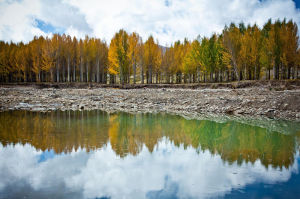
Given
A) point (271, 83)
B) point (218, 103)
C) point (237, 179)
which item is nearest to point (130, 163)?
point (237, 179)

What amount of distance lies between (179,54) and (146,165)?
41892mm

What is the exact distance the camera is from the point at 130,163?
15.0ft

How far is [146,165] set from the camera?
4.49 metres

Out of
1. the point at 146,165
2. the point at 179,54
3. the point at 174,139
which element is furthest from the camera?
the point at 179,54

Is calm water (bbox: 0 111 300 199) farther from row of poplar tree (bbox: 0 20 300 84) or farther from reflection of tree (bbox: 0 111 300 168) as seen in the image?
row of poplar tree (bbox: 0 20 300 84)

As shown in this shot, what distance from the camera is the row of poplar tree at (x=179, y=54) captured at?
3309 centimetres

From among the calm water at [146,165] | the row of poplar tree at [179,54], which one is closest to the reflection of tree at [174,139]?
the calm water at [146,165]

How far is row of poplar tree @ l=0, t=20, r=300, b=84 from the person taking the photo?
33.1 m

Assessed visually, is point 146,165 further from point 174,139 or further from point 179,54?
point 179,54

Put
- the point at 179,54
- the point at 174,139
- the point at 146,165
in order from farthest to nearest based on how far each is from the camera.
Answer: the point at 179,54 → the point at 174,139 → the point at 146,165

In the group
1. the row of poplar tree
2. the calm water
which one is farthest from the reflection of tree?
the row of poplar tree

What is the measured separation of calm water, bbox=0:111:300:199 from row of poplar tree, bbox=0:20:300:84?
2964cm

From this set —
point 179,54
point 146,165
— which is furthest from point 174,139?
point 179,54

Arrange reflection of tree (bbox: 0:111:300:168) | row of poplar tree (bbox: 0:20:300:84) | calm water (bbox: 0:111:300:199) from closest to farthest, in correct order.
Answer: calm water (bbox: 0:111:300:199) → reflection of tree (bbox: 0:111:300:168) → row of poplar tree (bbox: 0:20:300:84)
